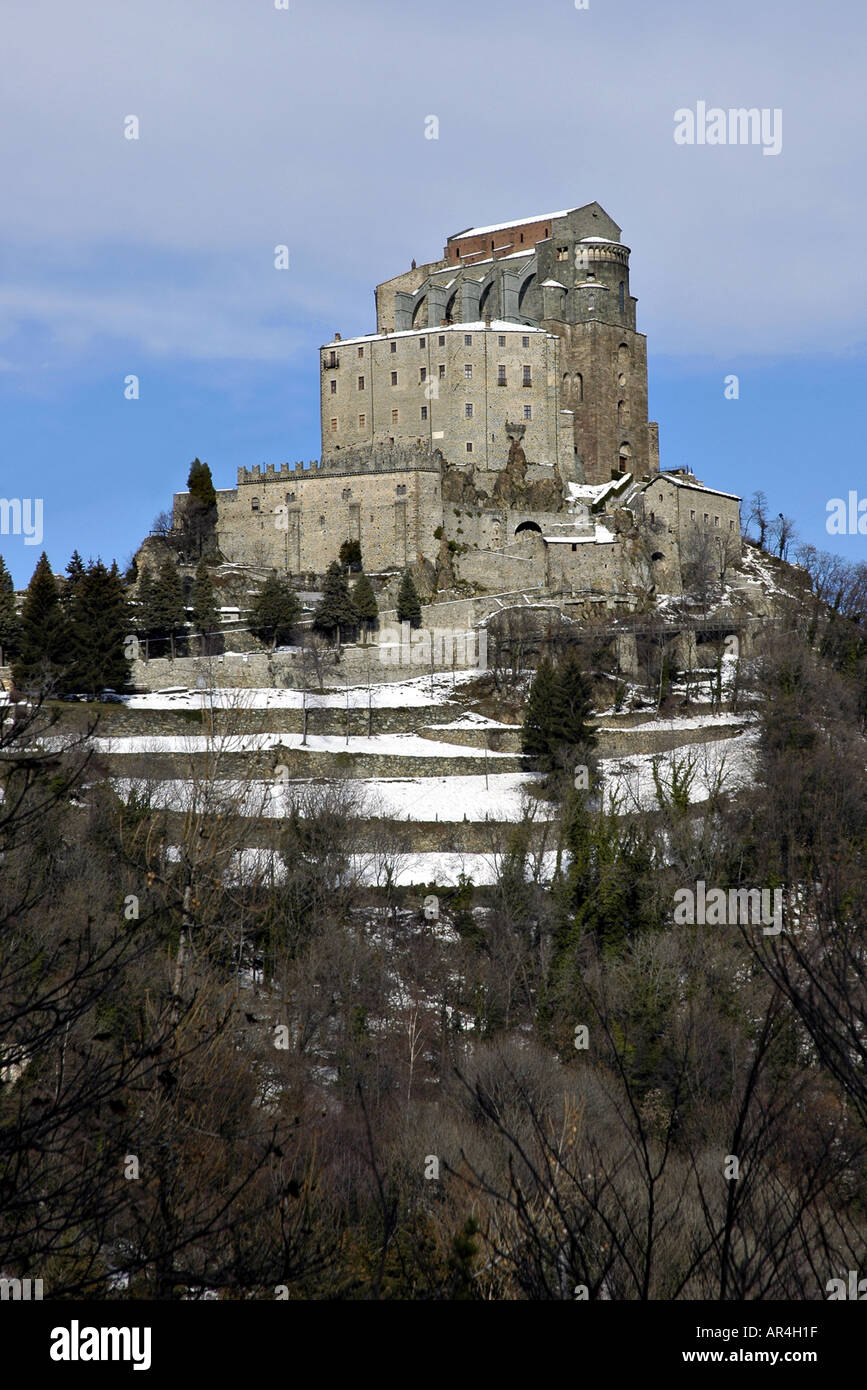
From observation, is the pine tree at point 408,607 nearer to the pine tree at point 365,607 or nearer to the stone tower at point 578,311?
the pine tree at point 365,607

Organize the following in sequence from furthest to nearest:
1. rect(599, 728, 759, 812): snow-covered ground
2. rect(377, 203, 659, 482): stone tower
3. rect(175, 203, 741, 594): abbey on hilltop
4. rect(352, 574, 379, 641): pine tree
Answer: rect(377, 203, 659, 482): stone tower < rect(175, 203, 741, 594): abbey on hilltop < rect(352, 574, 379, 641): pine tree < rect(599, 728, 759, 812): snow-covered ground

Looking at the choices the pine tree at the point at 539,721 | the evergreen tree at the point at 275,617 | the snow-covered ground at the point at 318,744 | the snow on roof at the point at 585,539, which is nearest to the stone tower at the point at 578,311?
the snow on roof at the point at 585,539

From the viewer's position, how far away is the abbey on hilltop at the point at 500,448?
70.1 m

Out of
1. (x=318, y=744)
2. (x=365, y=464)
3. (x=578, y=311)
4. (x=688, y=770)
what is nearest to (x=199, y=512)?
(x=365, y=464)

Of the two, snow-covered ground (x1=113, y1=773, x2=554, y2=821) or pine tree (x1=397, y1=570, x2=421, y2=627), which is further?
pine tree (x1=397, y1=570, x2=421, y2=627)

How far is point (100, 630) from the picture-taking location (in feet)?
185

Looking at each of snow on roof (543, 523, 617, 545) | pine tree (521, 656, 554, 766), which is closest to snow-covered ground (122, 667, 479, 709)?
pine tree (521, 656, 554, 766)

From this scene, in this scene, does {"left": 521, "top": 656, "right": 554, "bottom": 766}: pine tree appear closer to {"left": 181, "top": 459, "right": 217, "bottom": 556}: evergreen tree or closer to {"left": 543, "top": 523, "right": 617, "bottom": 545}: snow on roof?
{"left": 543, "top": 523, "right": 617, "bottom": 545}: snow on roof

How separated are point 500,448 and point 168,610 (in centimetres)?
2310

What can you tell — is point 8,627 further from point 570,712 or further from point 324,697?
point 570,712

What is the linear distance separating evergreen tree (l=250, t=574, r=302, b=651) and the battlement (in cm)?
1166

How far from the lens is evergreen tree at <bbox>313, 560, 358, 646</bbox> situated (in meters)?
62.8

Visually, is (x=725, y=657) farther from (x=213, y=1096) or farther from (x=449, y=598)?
(x=213, y=1096)

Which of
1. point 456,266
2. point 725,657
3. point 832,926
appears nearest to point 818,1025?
point 832,926
